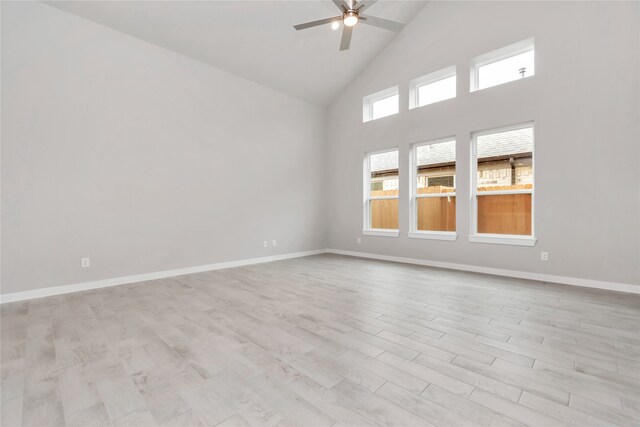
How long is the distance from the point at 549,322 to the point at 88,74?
5.91 m

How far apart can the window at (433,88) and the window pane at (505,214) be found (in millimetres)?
1891

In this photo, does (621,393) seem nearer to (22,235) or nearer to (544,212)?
(544,212)

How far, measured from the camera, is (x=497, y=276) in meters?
4.19

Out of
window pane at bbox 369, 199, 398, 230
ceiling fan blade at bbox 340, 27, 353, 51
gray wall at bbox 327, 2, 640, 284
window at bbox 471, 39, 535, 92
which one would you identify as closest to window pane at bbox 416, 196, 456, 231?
gray wall at bbox 327, 2, 640, 284

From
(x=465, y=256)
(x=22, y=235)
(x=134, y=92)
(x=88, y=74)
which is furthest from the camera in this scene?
(x=465, y=256)

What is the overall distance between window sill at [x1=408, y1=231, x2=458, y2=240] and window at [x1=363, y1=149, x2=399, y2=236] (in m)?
0.39

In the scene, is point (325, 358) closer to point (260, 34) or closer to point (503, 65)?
point (260, 34)

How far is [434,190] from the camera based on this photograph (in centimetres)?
518

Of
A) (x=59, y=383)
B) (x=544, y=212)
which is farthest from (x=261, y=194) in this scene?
(x=544, y=212)

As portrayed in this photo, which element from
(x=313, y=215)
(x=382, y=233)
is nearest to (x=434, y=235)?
(x=382, y=233)

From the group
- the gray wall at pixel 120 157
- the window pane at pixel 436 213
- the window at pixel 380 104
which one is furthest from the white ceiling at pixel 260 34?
the window pane at pixel 436 213

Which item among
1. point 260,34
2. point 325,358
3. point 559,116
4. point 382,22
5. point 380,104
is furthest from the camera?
point 380,104

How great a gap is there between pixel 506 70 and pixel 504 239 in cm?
257

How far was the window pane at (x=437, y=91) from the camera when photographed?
4.96 m
